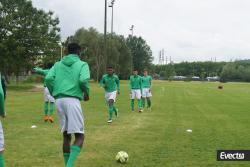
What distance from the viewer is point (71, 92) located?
27.4 feet

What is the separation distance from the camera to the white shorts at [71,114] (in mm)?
8312

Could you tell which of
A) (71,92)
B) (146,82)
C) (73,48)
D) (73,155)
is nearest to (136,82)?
(146,82)

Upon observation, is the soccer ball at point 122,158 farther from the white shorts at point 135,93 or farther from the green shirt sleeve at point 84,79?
the white shorts at point 135,93

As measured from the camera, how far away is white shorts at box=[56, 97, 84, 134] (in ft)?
27.3

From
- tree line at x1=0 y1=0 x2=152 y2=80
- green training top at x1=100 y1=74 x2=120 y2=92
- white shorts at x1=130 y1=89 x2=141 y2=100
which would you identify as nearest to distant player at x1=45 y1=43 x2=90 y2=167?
green training top at x1=100 y1=74 x2=120 y2=92

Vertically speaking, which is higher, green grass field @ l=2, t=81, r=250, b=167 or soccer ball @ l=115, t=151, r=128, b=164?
soccer ball @ l=115, t=151, r=128, b=164

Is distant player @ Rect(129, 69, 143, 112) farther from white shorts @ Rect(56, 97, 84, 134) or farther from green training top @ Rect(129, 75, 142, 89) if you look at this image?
white shorts @ Rect(56, 97, 84, 134)

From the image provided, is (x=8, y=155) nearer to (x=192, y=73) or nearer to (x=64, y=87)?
(x=64, y=87)

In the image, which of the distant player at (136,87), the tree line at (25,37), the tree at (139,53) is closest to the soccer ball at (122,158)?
the distant player at (136,87)

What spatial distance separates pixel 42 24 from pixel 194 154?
4631cm

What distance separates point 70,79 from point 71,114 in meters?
0.60

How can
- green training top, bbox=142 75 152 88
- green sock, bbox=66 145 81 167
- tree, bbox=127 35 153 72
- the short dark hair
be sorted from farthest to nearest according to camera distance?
tree, bbox=127 35 153 72 → green training top, bbox=142 75 152 88 → the short dark hair → green sock, bbox=66 145 81 167

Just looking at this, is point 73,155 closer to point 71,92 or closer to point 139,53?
point 71,92

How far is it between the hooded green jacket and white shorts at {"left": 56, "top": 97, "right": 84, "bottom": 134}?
0.10 metres
